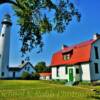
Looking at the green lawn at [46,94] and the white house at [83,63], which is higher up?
the white house at [83,63]

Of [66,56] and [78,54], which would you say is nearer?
[78,54]

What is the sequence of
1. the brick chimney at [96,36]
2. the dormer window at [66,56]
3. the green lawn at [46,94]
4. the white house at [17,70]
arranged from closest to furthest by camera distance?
the green lawn at [46,94] → the brick chimney at [96,36] → the dormer window at [66,56] → the white house at [17,70]

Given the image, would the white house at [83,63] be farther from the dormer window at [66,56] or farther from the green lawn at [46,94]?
the green lawn at [46,94]

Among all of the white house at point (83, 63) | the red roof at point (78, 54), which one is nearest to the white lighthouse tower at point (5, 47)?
the red roof at point (78, 54)

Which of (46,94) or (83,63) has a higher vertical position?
(83,63)

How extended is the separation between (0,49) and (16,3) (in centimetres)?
3998

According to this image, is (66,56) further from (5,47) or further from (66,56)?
(5,47)

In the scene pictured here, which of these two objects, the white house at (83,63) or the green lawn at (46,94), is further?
the white house at (83,63)

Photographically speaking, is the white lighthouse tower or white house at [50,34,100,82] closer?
white house at [50,34,100,82]

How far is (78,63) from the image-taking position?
114ft

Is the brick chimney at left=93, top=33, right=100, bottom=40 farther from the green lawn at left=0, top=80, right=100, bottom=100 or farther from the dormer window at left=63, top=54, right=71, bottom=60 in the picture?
the green lawn at left=0, top=80, right=100, bottom=100

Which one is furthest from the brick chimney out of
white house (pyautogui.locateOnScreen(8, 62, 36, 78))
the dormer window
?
white house (pyautogui.locateOnScreen(8, 62, 36, 78))

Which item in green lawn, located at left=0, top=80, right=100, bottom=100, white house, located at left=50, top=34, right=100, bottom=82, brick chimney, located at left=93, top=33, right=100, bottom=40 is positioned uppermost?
brick chimney, located at left=93, top=33, right=100, bottom=40

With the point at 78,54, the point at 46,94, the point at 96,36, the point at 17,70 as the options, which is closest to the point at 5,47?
the point at 17,70
